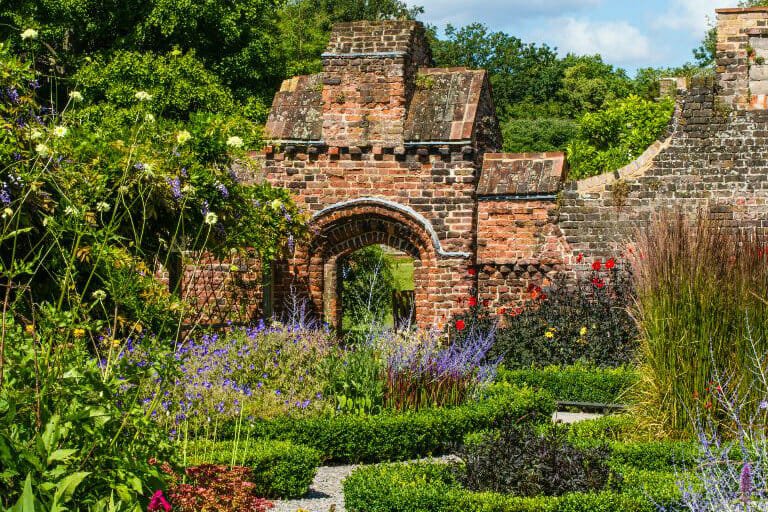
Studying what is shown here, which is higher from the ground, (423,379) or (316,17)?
(316,17)

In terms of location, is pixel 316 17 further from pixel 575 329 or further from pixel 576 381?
pixel 576 381

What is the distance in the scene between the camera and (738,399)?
749 cm

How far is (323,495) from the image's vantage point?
7.57m

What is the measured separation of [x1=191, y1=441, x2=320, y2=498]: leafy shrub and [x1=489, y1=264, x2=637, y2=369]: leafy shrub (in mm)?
5381

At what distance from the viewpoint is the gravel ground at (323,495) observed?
7.09m

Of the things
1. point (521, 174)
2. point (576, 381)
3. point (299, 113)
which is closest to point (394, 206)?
point (521, 174)

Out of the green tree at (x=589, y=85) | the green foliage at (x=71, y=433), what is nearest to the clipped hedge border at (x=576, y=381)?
the green foliage at (x=71, y=433)

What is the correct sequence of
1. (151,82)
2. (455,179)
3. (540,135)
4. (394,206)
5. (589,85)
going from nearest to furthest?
(455,179), (394,206), (151,82), (540,135), (589,85)

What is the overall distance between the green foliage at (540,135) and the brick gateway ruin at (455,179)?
2319 centimetres

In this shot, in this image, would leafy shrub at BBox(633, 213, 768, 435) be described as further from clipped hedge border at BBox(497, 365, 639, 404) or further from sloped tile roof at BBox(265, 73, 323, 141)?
sloped tile roof at BBox(265, 73, 323, 141)

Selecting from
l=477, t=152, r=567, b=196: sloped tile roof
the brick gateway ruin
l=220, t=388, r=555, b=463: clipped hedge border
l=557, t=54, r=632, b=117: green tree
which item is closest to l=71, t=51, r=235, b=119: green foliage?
the brick gateway ruin

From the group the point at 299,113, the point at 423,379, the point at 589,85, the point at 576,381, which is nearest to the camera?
the point at 423,379

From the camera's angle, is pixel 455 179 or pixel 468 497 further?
pixel 455 179

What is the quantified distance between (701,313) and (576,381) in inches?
154
